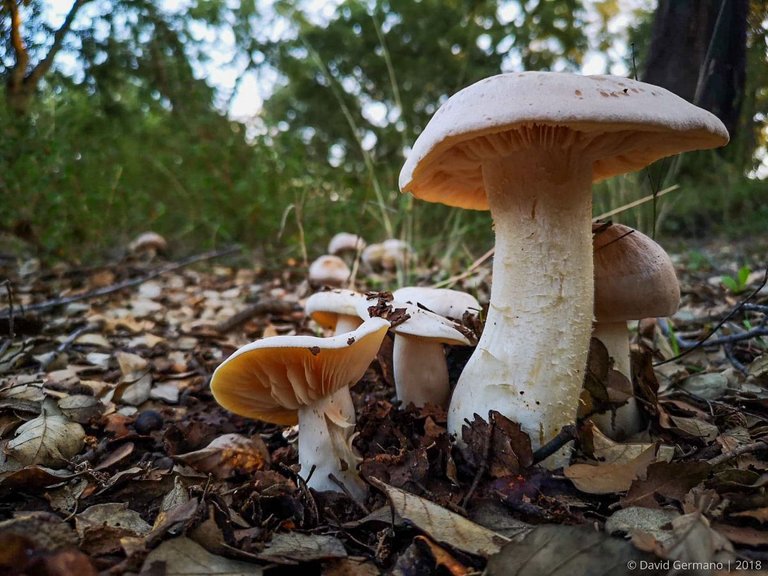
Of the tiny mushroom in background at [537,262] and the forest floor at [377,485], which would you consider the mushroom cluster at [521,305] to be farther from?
the forest floor at [377,485]

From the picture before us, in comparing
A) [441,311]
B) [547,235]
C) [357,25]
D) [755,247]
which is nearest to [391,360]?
[441,311]

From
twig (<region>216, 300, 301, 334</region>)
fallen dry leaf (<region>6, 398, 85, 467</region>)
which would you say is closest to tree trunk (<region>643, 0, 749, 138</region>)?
twig (<region>216, 300, 301, 334</region>)

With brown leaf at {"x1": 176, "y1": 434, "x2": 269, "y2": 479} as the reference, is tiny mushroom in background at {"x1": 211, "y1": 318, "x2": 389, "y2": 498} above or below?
above

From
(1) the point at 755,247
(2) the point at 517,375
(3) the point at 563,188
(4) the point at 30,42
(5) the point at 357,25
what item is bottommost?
(1) the point at 755,247

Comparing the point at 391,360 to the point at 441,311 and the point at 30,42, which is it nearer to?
the point at 441,311

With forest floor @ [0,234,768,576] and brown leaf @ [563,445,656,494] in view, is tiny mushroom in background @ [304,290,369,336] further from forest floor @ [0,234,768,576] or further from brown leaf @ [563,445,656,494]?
brown leaf @ [563,445,656,494]
